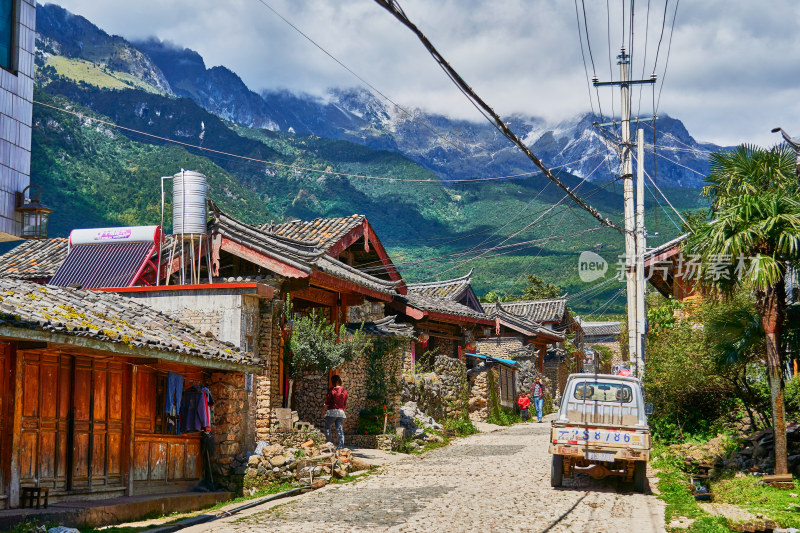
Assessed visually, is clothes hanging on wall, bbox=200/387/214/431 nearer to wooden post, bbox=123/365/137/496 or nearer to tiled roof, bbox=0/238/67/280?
wooden post, bbox=123/365/137/496

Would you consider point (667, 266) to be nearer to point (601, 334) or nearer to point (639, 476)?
point (639, 476)

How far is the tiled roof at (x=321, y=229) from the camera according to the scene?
75.8 ft

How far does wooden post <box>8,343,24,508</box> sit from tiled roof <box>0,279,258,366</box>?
780mm

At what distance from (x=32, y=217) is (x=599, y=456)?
15134 mm

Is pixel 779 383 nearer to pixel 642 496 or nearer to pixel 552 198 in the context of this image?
pixel 642 496

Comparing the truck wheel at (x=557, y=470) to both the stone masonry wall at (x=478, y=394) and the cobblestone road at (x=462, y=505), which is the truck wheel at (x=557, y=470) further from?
the stone masonry wall at (x=478, y=394)

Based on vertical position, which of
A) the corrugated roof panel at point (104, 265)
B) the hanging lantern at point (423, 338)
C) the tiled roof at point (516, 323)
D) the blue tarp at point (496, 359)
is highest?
the corrugated roof panel at point (104, 265)

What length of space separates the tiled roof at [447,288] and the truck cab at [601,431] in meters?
22.3

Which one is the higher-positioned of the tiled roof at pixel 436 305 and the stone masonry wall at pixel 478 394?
the tiled roof at pixel 436 305

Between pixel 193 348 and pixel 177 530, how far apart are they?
10.3 ft

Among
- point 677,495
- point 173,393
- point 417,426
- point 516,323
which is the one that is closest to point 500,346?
point 516,323

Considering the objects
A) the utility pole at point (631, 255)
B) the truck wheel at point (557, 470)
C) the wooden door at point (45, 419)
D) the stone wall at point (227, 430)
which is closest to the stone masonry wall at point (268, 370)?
the stone wall at point (227, 430)

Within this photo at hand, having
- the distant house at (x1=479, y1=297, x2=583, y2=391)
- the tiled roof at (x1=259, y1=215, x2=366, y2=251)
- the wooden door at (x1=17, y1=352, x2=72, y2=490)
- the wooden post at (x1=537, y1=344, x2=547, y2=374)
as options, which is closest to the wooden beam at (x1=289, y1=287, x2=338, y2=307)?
the tiled roof at (x1=259, y1=215, x2=366, y2=251)

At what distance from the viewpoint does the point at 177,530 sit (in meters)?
11.6
